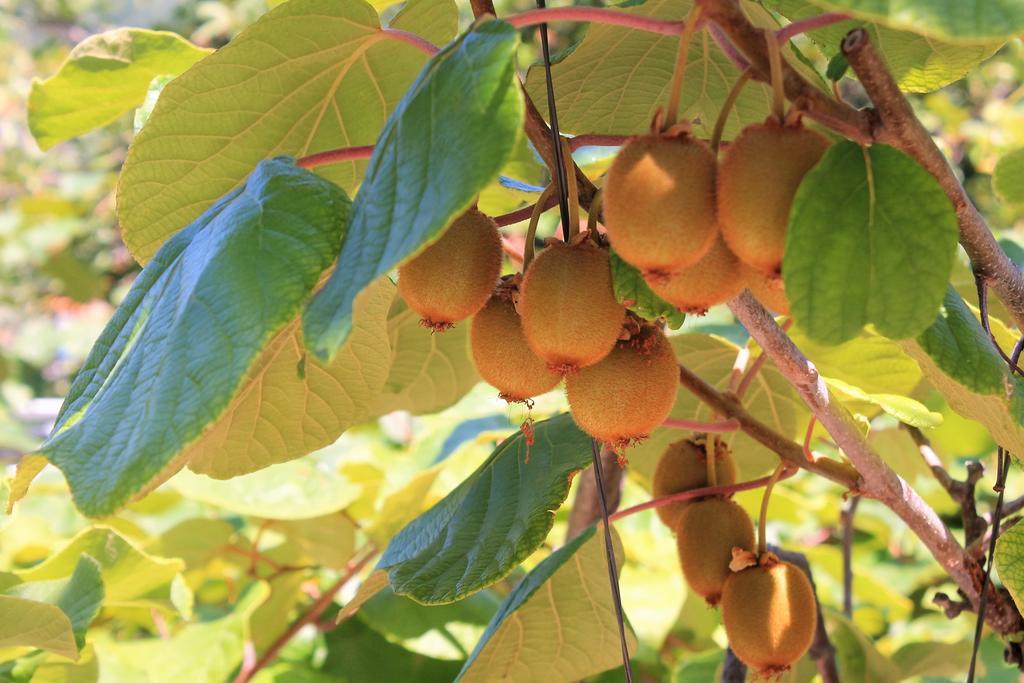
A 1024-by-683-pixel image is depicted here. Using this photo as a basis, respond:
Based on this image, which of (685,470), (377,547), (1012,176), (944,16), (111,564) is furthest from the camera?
(377,547)

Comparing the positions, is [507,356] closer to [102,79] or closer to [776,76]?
[776,76]

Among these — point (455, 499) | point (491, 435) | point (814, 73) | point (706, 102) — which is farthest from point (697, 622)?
point (814, 73)

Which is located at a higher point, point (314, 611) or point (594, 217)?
point (594, 217)

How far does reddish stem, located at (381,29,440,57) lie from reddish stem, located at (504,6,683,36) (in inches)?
6.3

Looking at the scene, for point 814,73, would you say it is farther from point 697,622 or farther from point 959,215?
point 697,622

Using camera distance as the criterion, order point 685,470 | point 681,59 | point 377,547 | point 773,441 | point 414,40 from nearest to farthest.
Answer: point 681,59
point 414,40
point 773,441
point 685,470
point 377,547

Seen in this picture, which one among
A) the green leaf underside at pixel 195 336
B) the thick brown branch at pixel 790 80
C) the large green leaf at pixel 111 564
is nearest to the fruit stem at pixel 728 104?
the thick brown branch at pixel 790 80

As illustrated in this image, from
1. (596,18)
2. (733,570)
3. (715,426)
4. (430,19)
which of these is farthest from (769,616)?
(430,19)

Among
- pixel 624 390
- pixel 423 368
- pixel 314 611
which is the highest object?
pixel 624 390

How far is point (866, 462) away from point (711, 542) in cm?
16

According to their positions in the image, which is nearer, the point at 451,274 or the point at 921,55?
the point at 451,274

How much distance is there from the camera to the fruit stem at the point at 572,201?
75 cm

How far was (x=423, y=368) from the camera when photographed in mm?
1363

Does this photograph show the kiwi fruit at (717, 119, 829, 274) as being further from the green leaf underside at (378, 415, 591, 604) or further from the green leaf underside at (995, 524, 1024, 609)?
the green leaf underside at (995, 524, 1024, 609)
